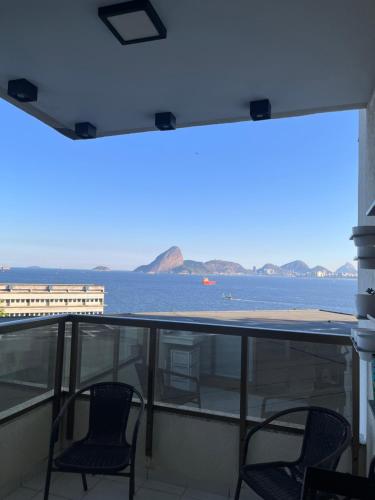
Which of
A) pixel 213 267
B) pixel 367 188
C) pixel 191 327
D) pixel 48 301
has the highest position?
Result: pixel 213 267

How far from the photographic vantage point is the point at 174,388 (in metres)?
2.59

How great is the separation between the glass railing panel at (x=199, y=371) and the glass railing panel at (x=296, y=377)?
0.13m

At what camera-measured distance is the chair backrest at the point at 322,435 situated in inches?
69.3

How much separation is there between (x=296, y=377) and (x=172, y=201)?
55940mm

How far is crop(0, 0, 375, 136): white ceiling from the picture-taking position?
61.8 inches

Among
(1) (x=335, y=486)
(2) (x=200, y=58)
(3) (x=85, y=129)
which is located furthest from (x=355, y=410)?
(3) (x=85, y=129)

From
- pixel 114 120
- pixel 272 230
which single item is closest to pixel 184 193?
pixel 272 230

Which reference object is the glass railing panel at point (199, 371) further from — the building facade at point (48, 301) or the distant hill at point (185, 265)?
the distant hill at point (185, 265)

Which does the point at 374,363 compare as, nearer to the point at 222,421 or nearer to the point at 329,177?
the point at 222,421

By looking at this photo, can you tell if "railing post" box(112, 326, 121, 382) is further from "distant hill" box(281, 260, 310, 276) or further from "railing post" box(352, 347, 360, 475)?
"distant hill" box(281, 260, 310, 276)

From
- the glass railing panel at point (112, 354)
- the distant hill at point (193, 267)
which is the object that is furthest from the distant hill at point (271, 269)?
the glass railing panel at point (112, 354)

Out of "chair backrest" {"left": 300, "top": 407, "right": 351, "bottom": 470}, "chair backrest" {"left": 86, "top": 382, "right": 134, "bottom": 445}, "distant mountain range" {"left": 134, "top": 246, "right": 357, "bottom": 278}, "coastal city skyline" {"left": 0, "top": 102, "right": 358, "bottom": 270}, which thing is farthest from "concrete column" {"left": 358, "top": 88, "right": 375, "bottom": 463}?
"distant mountain range" {"left": 134, "top": 246, "right": 357, "bottom": 278}

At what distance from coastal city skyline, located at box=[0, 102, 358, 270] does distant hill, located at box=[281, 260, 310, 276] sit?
3.98ft

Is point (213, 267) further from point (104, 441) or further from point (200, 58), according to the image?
point (200, 58)
